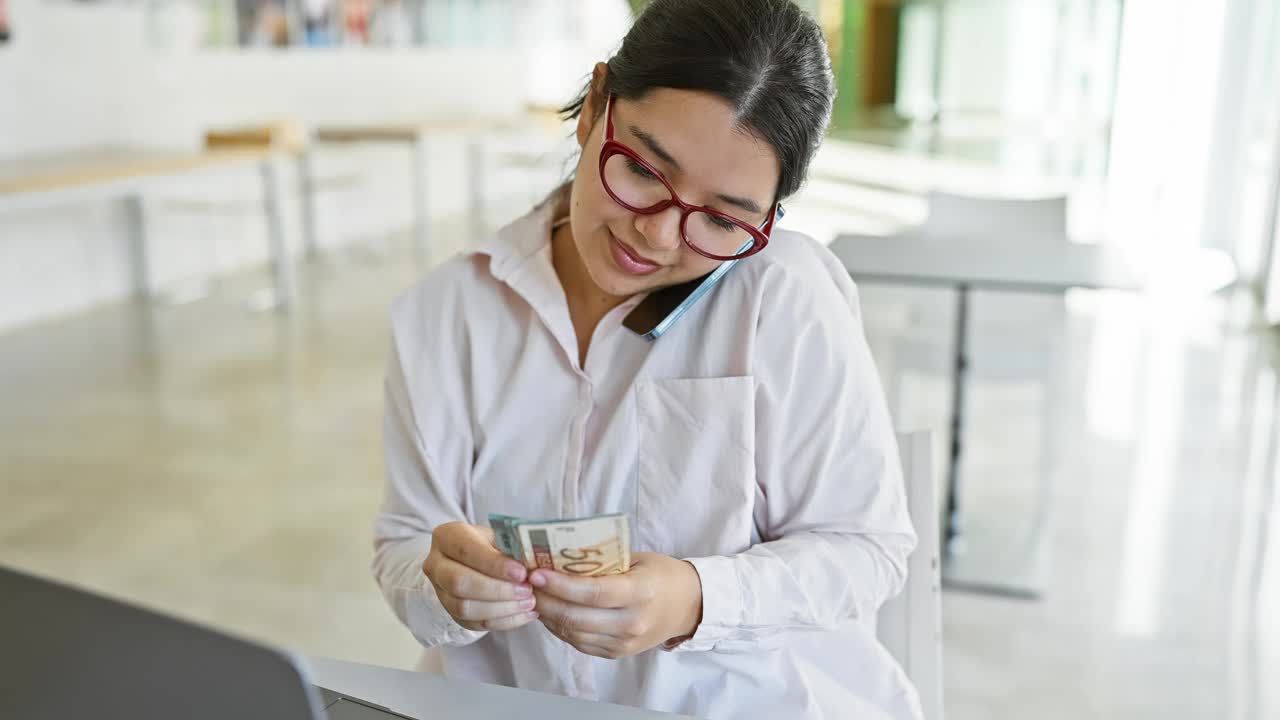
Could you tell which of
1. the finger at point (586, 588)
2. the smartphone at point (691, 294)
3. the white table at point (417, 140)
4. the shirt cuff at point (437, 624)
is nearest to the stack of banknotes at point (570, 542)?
the finger at point (586, 588)

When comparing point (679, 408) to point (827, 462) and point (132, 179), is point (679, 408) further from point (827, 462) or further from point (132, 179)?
point (132, 179)

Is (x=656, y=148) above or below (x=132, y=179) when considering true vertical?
above

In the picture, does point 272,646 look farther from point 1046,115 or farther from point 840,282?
point 1046,115

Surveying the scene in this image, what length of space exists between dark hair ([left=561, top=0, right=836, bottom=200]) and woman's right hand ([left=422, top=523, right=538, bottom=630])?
0.42 m

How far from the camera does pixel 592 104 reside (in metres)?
1.16

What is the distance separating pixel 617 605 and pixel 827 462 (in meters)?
0.29

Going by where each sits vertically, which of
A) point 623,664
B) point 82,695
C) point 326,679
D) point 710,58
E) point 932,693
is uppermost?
point 710,58

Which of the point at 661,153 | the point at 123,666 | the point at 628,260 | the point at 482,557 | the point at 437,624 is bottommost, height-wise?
the point at 437,624

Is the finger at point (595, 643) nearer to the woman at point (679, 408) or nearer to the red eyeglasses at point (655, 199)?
the woman at point (679, 408)

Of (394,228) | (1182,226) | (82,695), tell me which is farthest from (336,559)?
(394,228)

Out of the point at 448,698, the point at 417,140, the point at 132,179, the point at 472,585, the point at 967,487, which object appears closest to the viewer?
the point at 448,698

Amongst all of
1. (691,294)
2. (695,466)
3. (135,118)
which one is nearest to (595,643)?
(695,466)

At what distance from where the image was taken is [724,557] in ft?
3.44

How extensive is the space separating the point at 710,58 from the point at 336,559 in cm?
230
